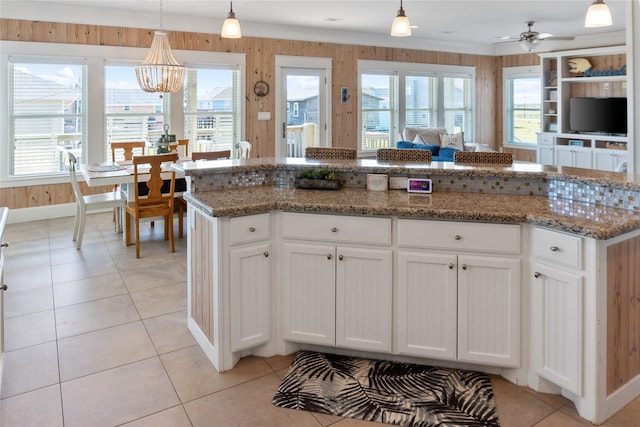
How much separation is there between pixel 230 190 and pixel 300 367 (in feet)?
3.66

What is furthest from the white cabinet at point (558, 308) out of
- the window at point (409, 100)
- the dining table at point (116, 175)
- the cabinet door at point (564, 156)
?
the cabinet door at point (564, 156)

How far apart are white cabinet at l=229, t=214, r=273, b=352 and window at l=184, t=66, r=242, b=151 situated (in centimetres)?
492

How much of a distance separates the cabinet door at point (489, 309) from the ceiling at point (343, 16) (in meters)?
4.55

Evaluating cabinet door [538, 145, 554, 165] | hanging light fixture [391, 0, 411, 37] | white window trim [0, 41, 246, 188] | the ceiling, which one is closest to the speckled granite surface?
hanging light fixture [391, 0, 411, 37]

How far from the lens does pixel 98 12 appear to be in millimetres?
6219

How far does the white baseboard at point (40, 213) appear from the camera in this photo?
6.05 metres

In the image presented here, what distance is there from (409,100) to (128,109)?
16.8ft

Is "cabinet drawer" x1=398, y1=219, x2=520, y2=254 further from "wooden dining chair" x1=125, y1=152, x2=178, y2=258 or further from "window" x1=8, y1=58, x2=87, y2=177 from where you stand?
"window" x1=8, y1=58, x2=87, y2=177

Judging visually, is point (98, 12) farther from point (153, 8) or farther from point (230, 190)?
point (230, 190)

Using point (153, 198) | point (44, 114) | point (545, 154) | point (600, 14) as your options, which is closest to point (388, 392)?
point (600, 14)

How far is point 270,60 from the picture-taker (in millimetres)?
7555

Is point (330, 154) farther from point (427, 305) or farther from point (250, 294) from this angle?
point (427, 305)

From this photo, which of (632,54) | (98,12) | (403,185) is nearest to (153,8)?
(98,12)

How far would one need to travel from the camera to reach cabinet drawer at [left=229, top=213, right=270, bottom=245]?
2452 mm
